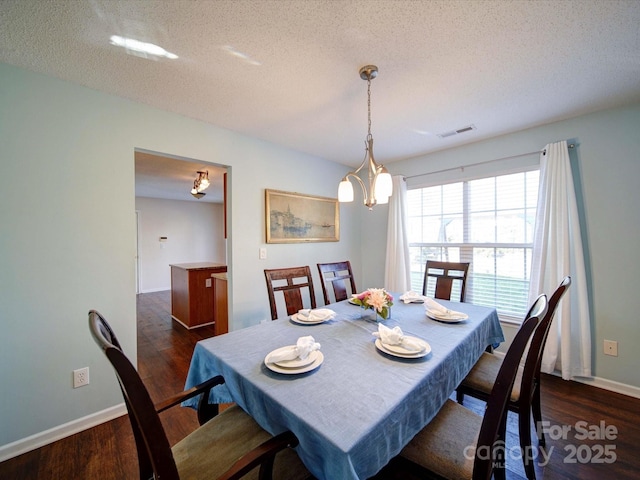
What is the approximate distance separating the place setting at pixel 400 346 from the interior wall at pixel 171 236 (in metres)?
6.19

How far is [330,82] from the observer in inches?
69.7

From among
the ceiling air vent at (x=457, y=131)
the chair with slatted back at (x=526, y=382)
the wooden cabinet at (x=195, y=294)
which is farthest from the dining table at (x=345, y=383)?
the wooden cabinet at (x=195, y=294)

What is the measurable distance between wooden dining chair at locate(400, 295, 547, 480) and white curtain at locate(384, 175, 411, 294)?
6.90 ft

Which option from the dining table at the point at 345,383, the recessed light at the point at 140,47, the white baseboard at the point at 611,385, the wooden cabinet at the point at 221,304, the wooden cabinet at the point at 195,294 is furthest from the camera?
the wooden cabinet at the point at 195,294

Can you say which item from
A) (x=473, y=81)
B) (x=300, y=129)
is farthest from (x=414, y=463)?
(x=300, y=129)

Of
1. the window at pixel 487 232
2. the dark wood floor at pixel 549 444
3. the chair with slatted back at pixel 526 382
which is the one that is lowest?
the dark wood floor at pixel 549 444

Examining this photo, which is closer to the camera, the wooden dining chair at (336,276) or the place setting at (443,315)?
the place setting at (443,315)

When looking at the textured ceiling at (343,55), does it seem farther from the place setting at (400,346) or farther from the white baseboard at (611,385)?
the white baseboard at (611,385)

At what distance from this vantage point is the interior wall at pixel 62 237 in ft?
5.24

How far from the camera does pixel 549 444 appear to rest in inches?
64.1

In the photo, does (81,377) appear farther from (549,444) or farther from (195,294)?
(549,444)

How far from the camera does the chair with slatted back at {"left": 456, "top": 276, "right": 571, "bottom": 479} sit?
109 centimetres

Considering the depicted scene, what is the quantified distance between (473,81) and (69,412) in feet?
11.8

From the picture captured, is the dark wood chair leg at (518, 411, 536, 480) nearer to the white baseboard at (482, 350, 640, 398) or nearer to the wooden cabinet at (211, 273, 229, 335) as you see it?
the white baseboard at (482, 350, 640, 398)
